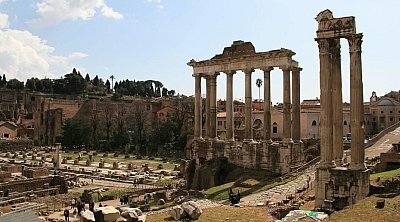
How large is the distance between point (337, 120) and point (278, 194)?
5629 mm

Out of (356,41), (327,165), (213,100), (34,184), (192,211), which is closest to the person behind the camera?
(192,211)

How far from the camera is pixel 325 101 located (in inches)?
738

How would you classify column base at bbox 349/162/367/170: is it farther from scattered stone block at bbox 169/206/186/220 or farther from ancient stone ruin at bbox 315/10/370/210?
scattered stone block at bbox 169/206/186/220

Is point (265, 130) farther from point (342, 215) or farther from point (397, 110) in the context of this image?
point (397, 110)

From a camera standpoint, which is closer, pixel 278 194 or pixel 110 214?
pixel 110 214

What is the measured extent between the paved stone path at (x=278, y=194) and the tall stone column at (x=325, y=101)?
3749 millimetres

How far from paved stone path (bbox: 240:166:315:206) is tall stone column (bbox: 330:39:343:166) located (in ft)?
11.9

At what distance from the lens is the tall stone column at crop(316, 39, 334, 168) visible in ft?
61.0

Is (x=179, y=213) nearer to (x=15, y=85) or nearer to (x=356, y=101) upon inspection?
(x=356, y=101)

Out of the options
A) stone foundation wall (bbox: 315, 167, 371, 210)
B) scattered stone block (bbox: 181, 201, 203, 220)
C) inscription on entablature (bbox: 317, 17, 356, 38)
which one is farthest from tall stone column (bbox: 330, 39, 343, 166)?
scattered stone block (bbox: 181, 201, 203, 220)

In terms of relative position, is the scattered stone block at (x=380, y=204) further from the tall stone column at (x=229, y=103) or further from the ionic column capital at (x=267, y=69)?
the tall stone column at (x=229, y=103)

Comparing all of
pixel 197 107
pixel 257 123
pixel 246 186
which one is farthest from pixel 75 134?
pixel 246 186

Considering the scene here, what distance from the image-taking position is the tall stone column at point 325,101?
61.0 ft

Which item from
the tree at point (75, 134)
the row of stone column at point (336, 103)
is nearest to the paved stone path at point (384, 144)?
the row of stone column at point (336, 103)
